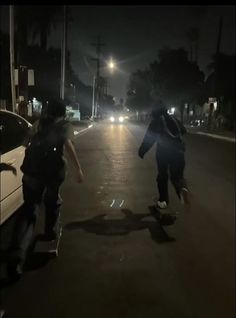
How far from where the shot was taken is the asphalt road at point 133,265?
453 cm

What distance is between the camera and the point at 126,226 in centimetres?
742

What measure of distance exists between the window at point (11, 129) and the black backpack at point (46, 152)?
6.09 feet

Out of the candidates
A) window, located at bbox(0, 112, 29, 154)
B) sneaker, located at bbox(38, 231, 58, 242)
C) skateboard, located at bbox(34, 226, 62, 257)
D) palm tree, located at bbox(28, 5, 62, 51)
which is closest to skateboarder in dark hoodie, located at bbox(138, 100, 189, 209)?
window, located at bbox(0, 112, 29, 154)

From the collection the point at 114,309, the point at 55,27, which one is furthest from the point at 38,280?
the point at 55,27

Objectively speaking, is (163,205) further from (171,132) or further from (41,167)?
(41,167)

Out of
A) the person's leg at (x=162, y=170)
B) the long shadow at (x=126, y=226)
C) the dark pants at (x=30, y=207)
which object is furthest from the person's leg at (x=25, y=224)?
the person's leg at (x=162, y=170)

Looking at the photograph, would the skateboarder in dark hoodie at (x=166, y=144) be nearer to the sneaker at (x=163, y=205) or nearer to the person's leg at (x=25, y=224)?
the sneaker at (x=163, y=205)

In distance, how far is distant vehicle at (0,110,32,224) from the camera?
234 inches

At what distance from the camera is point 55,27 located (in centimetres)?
3516

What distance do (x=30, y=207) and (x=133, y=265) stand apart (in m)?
1.23

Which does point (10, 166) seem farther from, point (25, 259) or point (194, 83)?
point (194, 83)

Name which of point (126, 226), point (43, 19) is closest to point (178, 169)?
point (126, 226)

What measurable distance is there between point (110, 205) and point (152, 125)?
1917mm

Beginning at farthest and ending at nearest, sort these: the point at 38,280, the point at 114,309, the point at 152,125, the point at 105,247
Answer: the point at 152,125 → the point at 105,247 → the point at 38,280 → the point at 114,309
